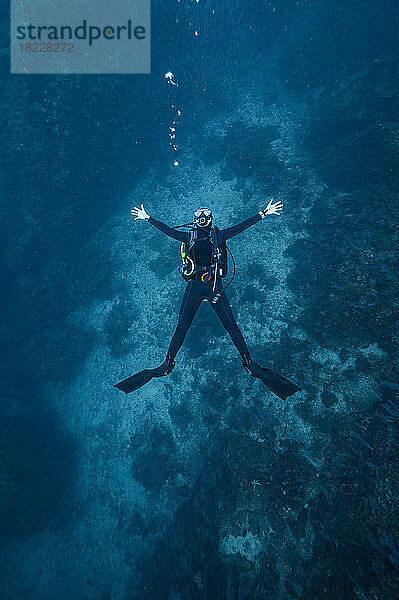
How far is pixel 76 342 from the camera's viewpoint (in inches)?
431

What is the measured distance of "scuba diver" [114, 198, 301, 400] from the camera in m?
5.59

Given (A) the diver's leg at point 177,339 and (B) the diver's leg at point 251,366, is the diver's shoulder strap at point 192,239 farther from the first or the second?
(B) the diver's leg at point 251,366

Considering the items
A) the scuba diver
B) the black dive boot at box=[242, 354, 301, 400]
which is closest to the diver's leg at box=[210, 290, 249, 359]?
the scuba diver

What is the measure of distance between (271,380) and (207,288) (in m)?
2.71

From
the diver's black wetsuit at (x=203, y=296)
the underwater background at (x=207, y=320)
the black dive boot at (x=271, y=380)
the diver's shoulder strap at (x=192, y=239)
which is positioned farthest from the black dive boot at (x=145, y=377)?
the underwater background at (x=207, y=320)

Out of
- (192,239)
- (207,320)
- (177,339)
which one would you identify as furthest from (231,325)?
(207,320)

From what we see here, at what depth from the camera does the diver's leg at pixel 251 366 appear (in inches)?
220

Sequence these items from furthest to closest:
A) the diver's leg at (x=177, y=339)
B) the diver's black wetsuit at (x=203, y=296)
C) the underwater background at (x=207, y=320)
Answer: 1. the underwater background at (x=207, y=320)
2. the diver's leg at (x=177, y=339)
3. the diver's black wetsuit at (x=203, y=296)

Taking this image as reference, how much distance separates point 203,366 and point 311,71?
16747 millimetres

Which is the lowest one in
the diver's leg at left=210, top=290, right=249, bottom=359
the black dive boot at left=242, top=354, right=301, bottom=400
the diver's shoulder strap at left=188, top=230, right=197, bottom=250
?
the black dive boot at left=242, top=354, right=301, bottom=400

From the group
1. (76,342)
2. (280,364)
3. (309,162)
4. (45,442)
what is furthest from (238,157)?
(45,442)

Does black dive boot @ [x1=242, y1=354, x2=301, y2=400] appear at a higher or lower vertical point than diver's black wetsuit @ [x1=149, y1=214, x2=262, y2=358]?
lower

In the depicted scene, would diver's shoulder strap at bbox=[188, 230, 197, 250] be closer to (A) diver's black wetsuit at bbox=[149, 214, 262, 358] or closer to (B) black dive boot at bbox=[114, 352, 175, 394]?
(A) diver's black wetsuit at bbox=[149, 214, 262, 358]

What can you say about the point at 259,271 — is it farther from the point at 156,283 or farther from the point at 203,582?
the point at 203,582
